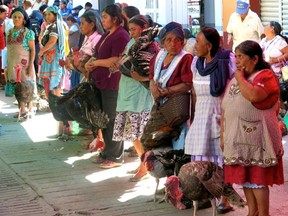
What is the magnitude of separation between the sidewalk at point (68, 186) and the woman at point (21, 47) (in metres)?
1.57

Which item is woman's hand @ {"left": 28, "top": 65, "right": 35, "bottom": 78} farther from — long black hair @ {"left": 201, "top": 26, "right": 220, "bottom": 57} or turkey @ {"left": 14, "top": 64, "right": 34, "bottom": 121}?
long black hair @ {"left": 201, "top": 26, "right": 220, "bottom": 57}

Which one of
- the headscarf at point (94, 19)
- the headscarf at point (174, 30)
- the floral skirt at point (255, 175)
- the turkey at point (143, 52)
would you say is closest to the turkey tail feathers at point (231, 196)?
the floral skirt at point (255, 175)

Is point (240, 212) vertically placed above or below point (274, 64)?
below

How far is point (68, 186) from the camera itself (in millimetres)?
7613

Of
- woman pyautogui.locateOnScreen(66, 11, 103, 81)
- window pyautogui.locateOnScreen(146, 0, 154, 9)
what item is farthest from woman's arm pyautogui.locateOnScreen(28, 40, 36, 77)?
window pyautogui.locateOnScreen(146, 0, 154, 9)

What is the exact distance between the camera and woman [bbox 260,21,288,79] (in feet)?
36.1

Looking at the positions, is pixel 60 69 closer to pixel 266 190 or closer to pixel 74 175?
pixel 74 175

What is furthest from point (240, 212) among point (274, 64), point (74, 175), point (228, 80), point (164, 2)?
point (164, 2)

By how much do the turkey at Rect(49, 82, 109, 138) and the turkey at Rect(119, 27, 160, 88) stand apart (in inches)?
43.2

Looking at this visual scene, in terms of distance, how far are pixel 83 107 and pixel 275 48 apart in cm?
408

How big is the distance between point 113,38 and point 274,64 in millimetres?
4032

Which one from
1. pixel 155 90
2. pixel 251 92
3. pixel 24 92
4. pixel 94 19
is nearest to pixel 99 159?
pixel 94 19

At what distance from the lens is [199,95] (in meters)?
6.16

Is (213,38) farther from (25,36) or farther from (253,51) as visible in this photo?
(25,36)
